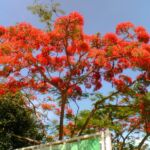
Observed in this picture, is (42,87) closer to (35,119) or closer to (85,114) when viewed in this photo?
(35,119)

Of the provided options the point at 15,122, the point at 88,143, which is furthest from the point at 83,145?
the point at 15,122

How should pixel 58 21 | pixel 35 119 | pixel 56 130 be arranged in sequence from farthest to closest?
pixel 56 130 → pixel 35 119 → pixel 58 21

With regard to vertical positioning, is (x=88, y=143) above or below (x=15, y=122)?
below

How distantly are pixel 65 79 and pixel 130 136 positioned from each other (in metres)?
8.01

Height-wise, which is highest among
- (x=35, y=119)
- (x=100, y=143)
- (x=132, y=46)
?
(x=132, y=46)

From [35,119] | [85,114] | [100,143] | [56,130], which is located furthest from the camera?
[85,114]

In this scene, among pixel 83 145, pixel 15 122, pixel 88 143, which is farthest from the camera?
pixel 15 122

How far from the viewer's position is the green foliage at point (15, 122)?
16188 mm

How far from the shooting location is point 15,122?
16.7 metres

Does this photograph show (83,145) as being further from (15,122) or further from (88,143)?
(15,122)

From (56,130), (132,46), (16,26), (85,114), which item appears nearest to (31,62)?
(16,26)

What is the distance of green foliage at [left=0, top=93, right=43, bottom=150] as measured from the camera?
16.2 m

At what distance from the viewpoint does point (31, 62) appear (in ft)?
47.9

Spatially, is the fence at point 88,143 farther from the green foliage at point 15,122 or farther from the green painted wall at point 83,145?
A: the green foliage at point 15,122
